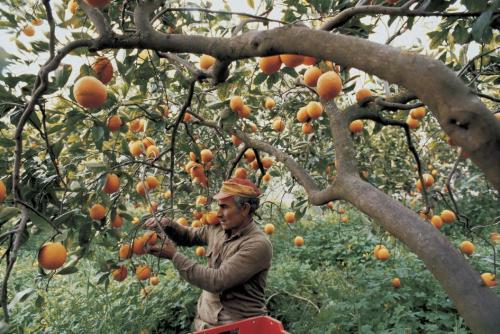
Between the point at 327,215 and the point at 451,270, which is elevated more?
the point at 327,215

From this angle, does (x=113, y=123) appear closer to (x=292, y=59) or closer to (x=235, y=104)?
(x=235, y=104)

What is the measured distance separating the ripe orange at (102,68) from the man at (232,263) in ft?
2.86

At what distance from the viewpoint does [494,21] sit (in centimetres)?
123

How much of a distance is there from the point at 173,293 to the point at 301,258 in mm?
2316

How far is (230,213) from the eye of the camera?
7.59 ft

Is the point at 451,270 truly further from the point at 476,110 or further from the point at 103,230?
the point at 103,230

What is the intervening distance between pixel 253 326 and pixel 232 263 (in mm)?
331

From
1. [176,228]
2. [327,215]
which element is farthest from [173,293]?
[327,215]

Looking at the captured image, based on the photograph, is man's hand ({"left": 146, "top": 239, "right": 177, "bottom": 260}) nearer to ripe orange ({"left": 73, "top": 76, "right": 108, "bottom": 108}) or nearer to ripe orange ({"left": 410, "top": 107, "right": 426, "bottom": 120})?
ripe orange ({"left": 73, "top": 76, "right": 108, "bottom": 108})

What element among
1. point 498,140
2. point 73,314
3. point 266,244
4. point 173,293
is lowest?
point 73,314

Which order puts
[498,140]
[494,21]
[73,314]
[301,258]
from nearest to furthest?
1. [498,140]
2. [494,21]
3. [73,314]
4. [301,258]

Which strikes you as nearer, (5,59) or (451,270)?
(5,59)

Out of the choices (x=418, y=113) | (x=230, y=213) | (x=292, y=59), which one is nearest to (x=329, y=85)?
(x=292, y=59)

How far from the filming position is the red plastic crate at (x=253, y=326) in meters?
1.83
